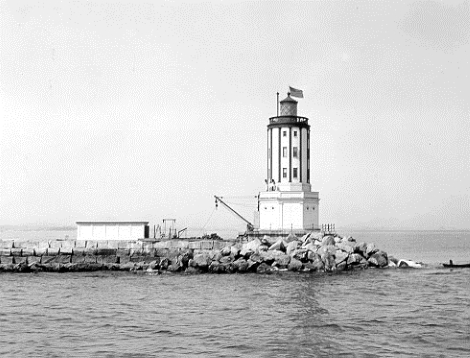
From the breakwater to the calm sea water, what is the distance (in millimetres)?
1841

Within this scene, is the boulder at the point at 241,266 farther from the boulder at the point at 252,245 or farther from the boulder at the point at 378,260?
the boulder at the point at 378,260

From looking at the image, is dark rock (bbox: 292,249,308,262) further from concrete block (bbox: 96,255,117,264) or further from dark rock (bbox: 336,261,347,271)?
concrete block (bbox: 96,255,117,264)

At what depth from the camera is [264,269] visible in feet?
104

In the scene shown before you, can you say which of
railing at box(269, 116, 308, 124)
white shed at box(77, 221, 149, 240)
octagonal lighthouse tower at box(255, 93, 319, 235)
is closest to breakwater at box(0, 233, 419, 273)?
white shed at box(77, 221, 149, 240)

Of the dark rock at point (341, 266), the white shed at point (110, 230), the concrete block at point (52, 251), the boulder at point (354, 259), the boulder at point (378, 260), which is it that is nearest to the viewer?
the dark rock at point (341, 266)

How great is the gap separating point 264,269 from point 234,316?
11.7 meters

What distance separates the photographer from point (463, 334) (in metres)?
17.7

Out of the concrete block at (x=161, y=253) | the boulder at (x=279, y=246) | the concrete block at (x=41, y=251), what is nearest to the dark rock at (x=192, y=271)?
the concrete block at (x=161, y=253)

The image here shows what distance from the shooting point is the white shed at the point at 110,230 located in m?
36.7

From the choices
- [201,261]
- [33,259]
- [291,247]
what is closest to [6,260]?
[33,259]

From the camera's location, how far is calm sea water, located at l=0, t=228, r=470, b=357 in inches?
633

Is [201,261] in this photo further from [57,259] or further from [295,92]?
[295,92]

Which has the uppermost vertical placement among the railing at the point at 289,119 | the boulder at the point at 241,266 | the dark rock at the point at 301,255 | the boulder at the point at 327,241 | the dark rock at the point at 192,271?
the railing at the point at 289,119

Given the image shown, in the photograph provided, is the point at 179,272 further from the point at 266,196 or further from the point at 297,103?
the point at 297,103
